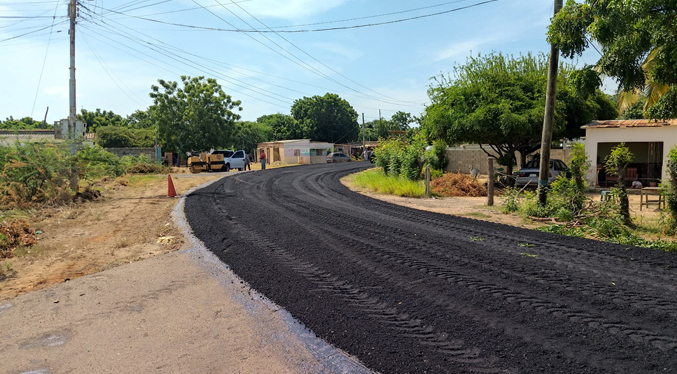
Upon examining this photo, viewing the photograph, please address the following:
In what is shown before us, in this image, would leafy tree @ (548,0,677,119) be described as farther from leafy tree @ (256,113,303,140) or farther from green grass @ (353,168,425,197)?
leafy tree @ (256,113,303,140)

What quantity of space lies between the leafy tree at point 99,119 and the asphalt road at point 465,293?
226ft

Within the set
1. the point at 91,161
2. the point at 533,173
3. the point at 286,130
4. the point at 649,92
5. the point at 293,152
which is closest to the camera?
the point at 91,161

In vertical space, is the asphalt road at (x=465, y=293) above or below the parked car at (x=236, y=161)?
below

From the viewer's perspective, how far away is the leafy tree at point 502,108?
20094mm

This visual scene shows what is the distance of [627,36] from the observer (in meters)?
9.05

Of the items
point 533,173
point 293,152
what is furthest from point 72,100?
point 293,152

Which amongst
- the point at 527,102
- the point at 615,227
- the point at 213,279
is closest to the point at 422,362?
the point at 213,279

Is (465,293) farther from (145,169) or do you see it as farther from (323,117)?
(323,117)

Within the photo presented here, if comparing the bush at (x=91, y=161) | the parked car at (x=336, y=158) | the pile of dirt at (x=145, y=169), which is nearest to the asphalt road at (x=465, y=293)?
the bush at (x=91, y=161)

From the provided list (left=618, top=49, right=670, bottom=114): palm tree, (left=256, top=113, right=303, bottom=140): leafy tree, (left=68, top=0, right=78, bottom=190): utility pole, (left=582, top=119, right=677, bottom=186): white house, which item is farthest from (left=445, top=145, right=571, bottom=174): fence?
(left=256, top=113, right=303, bottom=140): leafy tree

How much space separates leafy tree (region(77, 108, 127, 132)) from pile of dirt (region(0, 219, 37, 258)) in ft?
211

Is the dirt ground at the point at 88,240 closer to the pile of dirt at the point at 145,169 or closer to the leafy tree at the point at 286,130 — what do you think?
the pile of dirt at the point at 145,169

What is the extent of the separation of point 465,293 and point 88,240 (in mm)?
8633

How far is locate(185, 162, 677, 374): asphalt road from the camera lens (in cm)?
402
